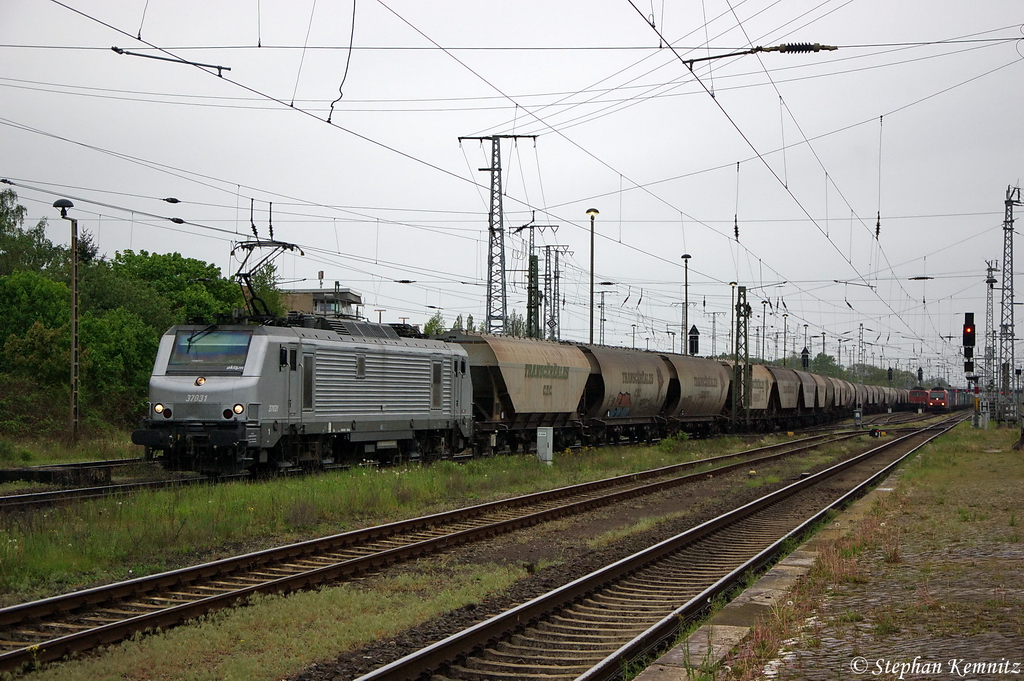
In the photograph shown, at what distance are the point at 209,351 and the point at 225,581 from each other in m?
8.85

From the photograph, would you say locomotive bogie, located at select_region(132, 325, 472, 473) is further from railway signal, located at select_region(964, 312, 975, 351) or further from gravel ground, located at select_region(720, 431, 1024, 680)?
railway signal, located at select_region(964, 312, 975, 351)

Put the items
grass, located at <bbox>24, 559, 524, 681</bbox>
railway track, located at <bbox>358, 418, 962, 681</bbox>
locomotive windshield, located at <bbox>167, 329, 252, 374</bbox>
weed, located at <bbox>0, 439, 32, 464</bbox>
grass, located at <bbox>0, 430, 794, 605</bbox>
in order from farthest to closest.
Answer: weed, located at <bbox>0, 439, 32, 464</bbox>
locomotive windshield, located at <bbox>167, 329, 252, 374</bbox>
grass, located at <bbox>0, 430, 794, 605</bbox>
railway track, located at <bbox>358, 418, 962, 681</bbox>
grass, located at <bbox>24, 559, 524, 681</bbox>

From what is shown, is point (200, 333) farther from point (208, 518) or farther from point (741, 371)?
point (741, 371)

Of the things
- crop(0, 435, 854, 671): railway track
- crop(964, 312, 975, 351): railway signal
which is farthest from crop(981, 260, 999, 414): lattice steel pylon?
crop(0, 435, 854, 671): railway track

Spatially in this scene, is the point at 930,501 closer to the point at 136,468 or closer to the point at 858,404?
the point at 136,468

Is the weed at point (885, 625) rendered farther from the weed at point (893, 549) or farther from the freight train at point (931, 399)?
the freight train at point (931, 399)

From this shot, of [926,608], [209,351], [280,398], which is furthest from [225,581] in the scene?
[209,351]

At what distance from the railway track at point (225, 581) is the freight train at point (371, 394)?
5.08 meters

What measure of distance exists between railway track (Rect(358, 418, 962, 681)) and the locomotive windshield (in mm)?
9715

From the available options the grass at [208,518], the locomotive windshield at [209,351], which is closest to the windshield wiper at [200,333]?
the locomotive windshield at [209,351]

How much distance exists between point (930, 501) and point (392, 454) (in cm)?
1286

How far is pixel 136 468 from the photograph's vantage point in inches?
850

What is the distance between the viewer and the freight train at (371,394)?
60.2ft

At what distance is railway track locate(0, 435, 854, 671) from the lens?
328 inches
